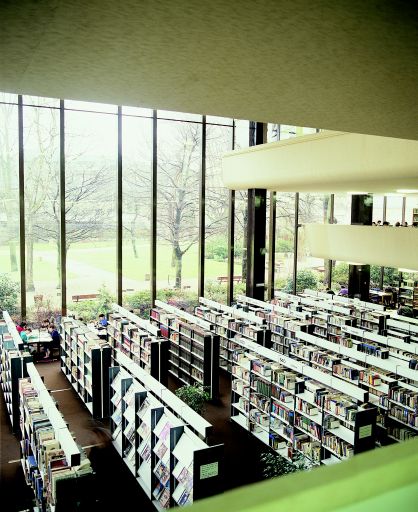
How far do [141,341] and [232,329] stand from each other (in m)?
2.11

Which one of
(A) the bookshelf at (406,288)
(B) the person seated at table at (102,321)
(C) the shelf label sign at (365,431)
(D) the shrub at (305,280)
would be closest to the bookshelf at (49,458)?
(C) the shelf label sign at (365,431)

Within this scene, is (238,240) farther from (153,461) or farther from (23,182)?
(153,461)

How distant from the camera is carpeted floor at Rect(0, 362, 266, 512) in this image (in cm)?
627

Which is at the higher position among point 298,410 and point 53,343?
point 298,410

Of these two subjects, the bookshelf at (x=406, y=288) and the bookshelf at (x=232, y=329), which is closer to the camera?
the bookshelf at (x=232, y=329)

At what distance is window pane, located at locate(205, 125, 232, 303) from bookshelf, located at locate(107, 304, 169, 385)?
3.73m

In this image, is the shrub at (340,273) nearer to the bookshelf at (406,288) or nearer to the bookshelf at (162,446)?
the bookshelf at (406,288)

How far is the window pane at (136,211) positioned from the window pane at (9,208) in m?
Answer: 2.77

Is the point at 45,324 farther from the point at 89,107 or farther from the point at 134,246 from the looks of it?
the point at 89,107

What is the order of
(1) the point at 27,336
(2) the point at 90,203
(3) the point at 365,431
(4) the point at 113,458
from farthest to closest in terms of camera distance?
(2) the point at 90,203 → (1) the point at 27,336 → (4) the point at 113,458 → (3) the point at 365,431

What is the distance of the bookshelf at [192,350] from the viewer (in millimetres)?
9336

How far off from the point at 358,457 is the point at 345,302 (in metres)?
13.1

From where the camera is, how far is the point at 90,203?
1305 centimetres

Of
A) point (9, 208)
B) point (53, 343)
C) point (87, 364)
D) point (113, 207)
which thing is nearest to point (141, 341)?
point (87, 364)
